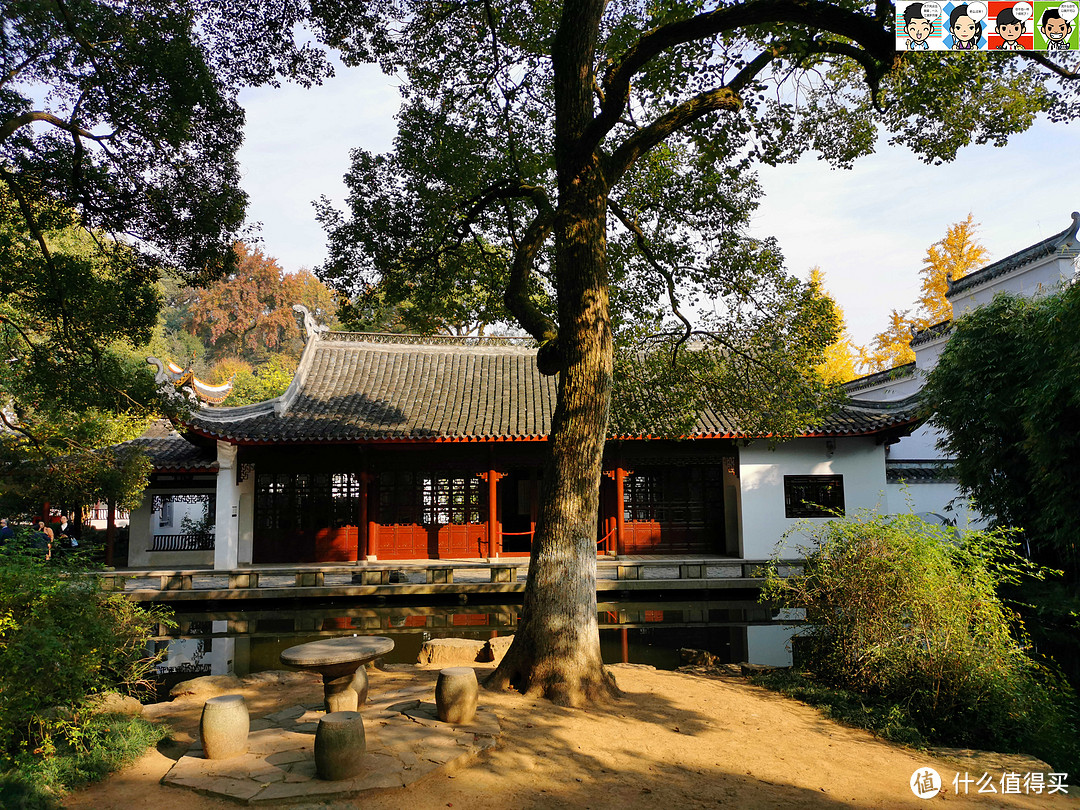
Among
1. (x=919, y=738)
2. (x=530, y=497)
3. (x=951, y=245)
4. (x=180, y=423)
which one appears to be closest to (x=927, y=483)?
(x=530, y=497)

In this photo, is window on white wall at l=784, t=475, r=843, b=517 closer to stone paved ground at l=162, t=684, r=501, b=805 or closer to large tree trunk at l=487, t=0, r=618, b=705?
large tree trunk at l=487, t=0, r=618, b=705

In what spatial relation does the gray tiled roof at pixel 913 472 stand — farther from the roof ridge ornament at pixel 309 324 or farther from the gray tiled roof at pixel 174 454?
the gray tiled roof at pixel 174 454

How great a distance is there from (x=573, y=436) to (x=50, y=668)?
11.8 ft

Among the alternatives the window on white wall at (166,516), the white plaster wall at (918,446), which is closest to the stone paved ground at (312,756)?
the white plaster wall at (918,446)

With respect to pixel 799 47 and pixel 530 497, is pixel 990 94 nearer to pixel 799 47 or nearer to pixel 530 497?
pixel 799 47

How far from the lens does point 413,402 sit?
15148 millimetres

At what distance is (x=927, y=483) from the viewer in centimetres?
1542

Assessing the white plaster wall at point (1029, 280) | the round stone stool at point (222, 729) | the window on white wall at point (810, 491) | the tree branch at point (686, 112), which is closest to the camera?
the round stone stool at point (222, 729)

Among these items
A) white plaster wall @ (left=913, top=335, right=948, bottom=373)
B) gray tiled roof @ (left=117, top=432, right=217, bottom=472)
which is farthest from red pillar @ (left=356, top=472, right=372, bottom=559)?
white plaster wall @ (left=913, top=335, right=948, bottom=373)

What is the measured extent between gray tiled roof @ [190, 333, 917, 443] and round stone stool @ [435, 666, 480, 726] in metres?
9.05

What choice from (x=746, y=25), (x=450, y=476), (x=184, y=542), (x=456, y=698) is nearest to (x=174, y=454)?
(x=184, y=542)

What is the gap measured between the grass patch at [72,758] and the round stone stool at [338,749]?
50.0 inches

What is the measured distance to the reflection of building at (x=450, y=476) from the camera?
548 inches

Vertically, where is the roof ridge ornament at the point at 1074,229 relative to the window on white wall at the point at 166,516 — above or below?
above
